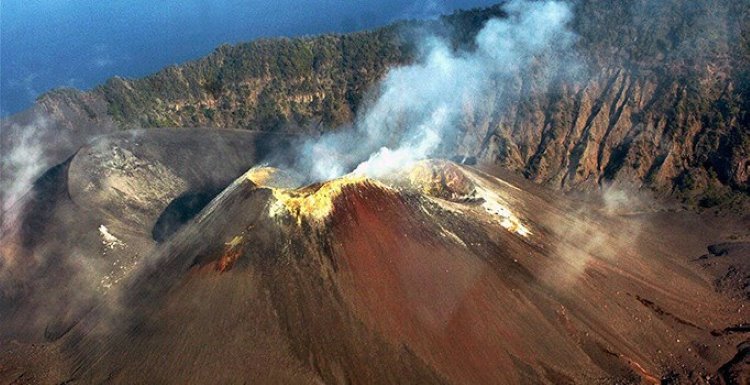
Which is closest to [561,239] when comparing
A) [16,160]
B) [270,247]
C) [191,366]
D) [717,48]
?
[270,247]

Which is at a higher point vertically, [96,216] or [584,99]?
[584,99]

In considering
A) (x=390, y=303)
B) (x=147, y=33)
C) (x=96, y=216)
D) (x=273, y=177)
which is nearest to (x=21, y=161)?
(x=96, y=216)

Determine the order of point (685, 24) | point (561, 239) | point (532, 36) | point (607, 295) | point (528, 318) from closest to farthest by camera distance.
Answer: point (528, 318)
point (607, 295)
point (561, 239)
point (685, 24)
point (532, 36)

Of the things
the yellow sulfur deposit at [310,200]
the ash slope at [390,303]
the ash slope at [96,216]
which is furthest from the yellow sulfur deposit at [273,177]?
the ash slope at [96,216]

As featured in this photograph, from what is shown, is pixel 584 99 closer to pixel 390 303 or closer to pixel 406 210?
pixel 406 210

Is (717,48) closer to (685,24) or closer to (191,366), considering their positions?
(685,24)

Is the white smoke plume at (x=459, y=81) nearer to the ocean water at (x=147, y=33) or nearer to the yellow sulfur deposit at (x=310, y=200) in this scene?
the yellow sulfur deposit at (x=310, y=200)

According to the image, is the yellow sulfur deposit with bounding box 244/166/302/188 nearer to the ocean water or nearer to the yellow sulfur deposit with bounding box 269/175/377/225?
the yellow sulfur deposit with bounding box 269/175/377/225
